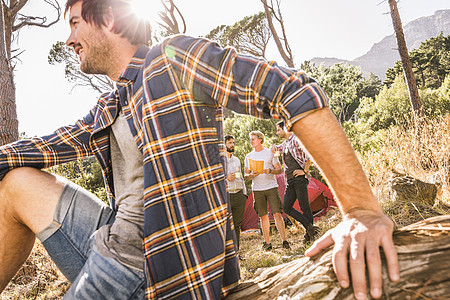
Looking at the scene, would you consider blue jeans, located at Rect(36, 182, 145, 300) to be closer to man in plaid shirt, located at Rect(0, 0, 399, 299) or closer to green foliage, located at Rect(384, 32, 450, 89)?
man in plaid shirt, located at Rect(0, 0, 399, 299)

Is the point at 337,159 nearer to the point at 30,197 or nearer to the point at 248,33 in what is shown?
the point at 30,197

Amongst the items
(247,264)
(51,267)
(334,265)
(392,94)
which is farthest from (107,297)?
(392,94)

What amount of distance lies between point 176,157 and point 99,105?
1.96 ft

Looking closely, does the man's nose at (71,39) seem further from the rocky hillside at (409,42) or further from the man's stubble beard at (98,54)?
the rocky hillside at (409,42)

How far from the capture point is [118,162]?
44.1 inches

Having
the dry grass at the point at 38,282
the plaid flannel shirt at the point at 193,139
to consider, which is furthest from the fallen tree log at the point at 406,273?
the dry grass at the point at 38,282

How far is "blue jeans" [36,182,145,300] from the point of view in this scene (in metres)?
0.84

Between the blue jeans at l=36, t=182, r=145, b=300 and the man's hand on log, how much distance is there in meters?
0.56

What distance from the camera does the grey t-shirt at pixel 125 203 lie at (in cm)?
88

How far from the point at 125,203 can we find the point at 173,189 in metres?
0.23

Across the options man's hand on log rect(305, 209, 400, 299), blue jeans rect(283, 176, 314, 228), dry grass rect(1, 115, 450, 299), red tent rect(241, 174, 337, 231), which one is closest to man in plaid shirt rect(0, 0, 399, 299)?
man's hand on log rect(305, 209, 400, 299)

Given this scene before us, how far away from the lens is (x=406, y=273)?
0.60m

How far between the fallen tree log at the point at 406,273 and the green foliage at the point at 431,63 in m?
37.0

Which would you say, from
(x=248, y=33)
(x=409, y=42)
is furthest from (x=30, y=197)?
(x=409, y=42)
